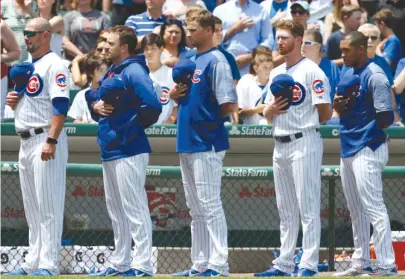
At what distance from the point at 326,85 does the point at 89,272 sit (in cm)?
292

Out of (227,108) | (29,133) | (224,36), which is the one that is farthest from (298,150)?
(224,36)

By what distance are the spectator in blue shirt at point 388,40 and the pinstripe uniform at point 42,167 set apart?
5.27 m

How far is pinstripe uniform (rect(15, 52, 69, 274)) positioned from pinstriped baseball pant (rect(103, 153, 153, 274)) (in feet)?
1.43

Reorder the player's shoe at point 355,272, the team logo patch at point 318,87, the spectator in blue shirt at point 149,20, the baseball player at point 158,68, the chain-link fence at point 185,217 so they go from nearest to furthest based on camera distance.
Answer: the team logo patch at point 318,87, the player's shoe at point 355,272, the chain-link fence at point 185,217, the baseball player at point 158,68, the spectator in blue shirt at point 149,20

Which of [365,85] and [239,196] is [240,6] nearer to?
[239,196]

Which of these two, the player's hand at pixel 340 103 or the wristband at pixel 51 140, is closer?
the wristband at pixel 51 140

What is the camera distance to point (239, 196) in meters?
10.8

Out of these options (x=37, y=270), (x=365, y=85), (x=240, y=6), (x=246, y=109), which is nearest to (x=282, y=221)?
(x=365, y=85)

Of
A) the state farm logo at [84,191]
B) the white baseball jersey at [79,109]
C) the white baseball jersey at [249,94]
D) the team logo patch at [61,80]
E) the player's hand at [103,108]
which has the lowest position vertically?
the state farm logo at [84,191]

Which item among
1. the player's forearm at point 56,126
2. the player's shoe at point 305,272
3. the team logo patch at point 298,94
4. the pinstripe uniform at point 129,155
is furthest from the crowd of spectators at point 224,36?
the player's shoe at point 305,272

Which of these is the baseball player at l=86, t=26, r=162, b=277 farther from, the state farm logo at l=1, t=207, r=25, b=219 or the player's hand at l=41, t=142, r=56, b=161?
the state farm logo at l=1, t=207, r=25, b=219

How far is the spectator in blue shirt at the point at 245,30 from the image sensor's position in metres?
12.7

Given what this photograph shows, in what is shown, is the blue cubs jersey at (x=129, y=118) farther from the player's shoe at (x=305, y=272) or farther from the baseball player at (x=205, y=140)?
the player's shoe at (x=305, y=272)

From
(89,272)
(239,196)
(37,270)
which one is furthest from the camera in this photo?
(239,196)
